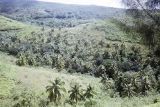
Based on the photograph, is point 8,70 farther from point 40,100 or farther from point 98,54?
point 98,54

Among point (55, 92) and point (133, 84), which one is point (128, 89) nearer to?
point (133, 84)

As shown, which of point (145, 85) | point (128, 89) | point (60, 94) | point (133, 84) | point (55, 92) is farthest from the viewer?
point (133, 84)

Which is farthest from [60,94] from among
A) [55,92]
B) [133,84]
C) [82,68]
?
[82,68]

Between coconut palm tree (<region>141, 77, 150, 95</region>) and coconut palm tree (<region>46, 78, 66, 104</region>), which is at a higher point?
coconut palm tree (<region>46, 78, 66, 104</region>)

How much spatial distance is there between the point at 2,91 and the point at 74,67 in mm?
51507

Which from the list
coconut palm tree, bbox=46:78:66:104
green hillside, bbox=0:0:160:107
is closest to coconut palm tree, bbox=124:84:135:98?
green hillside, bbox=0:0:160:107

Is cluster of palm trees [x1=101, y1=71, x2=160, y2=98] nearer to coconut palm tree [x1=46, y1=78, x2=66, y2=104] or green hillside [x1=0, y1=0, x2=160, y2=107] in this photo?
green hillside [x1=0, y1=0, x2=160, y2=107]

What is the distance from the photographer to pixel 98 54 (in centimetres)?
12038

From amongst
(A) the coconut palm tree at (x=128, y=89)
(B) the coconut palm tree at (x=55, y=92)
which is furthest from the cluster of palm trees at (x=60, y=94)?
(A) the coconut palm tree at (x=128, y=89)

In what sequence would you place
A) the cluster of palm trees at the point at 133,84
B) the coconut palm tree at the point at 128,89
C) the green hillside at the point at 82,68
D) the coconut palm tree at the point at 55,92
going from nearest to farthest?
1. the green hillside at the point at 82,68
2. the coconut palm tree at the point at 55,92
3. the coconut palm tree at the point at 128,89
4. the cluster of palm trees at the point at 133,84

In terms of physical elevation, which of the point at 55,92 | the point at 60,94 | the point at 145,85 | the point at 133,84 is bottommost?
the point at 133,84

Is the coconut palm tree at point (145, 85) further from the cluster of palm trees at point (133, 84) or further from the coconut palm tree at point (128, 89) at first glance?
the coconut palm tree at point (128, 89)

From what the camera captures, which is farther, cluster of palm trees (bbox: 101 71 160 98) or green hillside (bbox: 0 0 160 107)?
cluster of palm trees (bbox: 101 71 160 98)

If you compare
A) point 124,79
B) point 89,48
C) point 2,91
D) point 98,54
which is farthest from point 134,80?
point 89,48
